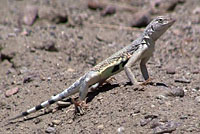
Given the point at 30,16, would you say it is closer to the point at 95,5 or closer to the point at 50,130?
the point at 95,5

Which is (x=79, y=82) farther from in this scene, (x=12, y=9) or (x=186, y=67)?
(x=12, y=9)

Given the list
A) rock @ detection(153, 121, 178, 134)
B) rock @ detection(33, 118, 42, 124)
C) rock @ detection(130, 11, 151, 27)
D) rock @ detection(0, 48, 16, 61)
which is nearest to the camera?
rock @ detection(153, 121, 178, 134)

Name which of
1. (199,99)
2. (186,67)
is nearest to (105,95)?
(199,99)

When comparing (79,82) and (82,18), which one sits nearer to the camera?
(79,82)

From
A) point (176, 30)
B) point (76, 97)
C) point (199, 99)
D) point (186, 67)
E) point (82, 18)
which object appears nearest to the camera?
point (199, 99)

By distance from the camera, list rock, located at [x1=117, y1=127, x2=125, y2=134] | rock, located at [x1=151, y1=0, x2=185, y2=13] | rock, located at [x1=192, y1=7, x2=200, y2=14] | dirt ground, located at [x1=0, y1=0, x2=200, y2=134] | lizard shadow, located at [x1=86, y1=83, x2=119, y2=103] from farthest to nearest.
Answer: rock, located at [x1=151, y1=0, x2=185, y2=13] < rock, located at [x1=192, y1=7, x2=200, y2=14] < lizard shadow, located at [x1=86, y1=83, x2=119, y2=103] < dirt ground, located at [x1=0, y1=0, x2=200, y2=134] < rock, located at [x1=117, y1=127, x2=125, y2=134]

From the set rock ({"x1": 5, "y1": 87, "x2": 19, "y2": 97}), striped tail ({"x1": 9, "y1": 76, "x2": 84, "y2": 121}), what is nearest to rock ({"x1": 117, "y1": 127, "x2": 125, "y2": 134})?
striped tail ({"x1": 9, "y1": 76, "x2": 84, "y2": 121})

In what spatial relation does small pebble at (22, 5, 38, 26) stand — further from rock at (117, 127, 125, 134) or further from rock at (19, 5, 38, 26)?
rock at (117, 127, 125, 134)
